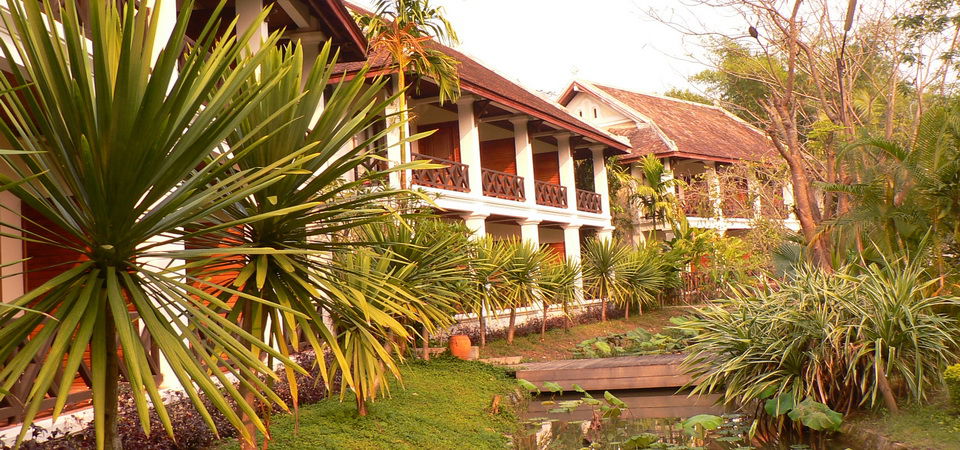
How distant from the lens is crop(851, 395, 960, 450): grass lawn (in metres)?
6.71

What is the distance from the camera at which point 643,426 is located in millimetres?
9836

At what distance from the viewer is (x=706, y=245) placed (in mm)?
23469

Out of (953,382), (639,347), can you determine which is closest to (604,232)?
(639,347)

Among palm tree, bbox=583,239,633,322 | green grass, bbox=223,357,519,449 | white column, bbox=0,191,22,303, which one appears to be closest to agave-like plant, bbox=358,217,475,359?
green grass, bbox=223,357,519,449

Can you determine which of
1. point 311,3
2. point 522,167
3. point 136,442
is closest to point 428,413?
point 136,442

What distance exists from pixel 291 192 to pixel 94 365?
1.57m

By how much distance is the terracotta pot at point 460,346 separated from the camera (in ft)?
45.6

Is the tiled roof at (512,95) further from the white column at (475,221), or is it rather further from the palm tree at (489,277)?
the palm tree at (489,277)

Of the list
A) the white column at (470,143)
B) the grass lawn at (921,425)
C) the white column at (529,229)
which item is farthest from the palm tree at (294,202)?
the white column at (529,229)

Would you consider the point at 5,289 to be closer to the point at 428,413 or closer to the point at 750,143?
the point at 428,413

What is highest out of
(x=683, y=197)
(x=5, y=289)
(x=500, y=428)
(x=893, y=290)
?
(x=683, y=197)

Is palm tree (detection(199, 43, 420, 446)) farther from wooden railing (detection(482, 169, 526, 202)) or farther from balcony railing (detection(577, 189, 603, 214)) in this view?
balcony railing (detection(577, 189, 603, 214))

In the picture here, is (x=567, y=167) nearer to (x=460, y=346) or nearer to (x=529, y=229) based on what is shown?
(x=529, y=229)

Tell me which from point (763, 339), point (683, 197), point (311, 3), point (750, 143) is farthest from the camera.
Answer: point (750, 143)
